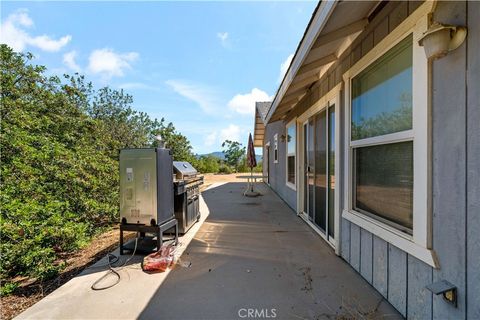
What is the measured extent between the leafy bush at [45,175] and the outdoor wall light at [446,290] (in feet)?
13.3

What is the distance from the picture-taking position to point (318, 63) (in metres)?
3.28

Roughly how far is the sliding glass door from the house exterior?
3.1 inches

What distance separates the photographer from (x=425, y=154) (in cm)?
170

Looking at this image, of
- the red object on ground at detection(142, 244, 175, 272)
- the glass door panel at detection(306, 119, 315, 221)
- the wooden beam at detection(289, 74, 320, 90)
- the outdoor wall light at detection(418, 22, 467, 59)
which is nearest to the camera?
the outdoor wall light at detection(418, 22, 467, 59)

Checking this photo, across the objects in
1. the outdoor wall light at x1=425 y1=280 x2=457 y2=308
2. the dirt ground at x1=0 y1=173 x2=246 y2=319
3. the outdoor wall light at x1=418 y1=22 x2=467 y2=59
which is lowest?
the dirt ground at x1=0 y1=173 x2=246 y2=319

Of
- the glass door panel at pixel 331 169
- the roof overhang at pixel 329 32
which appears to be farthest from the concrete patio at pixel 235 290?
the roof overhang at pixel 329 32

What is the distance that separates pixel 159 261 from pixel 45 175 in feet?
9.30

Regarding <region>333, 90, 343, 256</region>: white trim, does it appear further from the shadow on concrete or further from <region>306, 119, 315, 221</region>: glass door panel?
<region>306, 119, 315, 221</region>: glass door panel

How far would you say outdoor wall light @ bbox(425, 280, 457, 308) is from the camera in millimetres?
1474

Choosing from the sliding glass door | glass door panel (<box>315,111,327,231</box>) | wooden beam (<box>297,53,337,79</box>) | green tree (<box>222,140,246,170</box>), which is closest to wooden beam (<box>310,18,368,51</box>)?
wooden beam (<box>297,53,337,79</box>)

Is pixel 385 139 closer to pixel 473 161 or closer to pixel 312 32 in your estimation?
pixel 473 161

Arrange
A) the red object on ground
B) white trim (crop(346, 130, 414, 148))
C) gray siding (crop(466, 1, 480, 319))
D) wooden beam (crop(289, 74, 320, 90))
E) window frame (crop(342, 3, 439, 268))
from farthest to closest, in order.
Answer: wooden beam (crop(289, 74, 320, 90)), the red object on ground, white trim (crop(346, 130, 414, 148)), window frame (crop(342, 3, 439, 268)), gray siding (crop(466, 1, 480, 319))

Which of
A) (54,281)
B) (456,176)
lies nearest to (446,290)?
(456,176)

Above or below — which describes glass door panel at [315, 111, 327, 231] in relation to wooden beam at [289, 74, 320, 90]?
below
